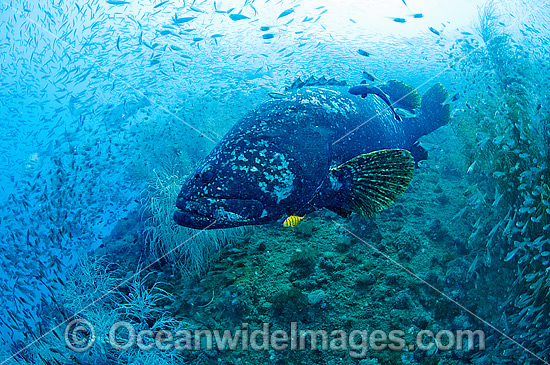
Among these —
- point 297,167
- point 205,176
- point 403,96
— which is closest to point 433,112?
point 403,96

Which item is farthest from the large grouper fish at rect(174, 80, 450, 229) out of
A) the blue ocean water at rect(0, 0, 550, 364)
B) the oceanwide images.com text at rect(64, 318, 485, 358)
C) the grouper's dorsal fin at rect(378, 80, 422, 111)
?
the oceanwide images.com text at rect(64, 318, 485, 358)

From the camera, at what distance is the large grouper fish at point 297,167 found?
6.60 ft

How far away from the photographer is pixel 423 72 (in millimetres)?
20516

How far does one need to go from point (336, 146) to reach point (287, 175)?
30.6 inches

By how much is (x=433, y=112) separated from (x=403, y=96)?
2.12 feet

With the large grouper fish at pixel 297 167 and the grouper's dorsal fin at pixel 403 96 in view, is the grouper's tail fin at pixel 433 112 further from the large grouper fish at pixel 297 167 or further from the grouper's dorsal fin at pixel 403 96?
the large grouper fish at pixel 297 167

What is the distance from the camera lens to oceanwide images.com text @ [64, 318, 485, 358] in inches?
118

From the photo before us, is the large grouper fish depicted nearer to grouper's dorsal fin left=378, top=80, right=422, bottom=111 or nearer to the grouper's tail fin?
grouper's dorsal fin left=378, top=80, right=422, bottom=111

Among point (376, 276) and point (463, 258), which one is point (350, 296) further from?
point (463, 258)

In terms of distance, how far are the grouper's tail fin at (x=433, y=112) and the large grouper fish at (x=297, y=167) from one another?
165 cm

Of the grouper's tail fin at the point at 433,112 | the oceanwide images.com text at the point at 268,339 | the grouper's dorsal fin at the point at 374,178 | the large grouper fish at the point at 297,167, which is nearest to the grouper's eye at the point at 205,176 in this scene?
the large grouper fish at the point at 297,167

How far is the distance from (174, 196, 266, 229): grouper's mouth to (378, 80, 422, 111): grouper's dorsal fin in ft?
10.9

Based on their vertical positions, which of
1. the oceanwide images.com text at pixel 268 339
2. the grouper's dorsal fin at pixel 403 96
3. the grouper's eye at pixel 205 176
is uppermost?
the grouper's eye at pixel 205 176

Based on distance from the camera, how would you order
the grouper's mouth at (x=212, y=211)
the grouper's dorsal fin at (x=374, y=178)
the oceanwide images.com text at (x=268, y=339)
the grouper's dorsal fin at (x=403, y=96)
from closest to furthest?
the grouper's mouth at (x=212, y=211) → the grouper's dorsal fin at (x=374, y=178) → the oceanwide images.com text at (x=268, y=339) → the grouper's dorsal fin at (x=403, y=96)
